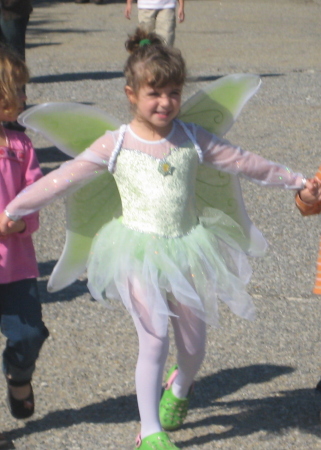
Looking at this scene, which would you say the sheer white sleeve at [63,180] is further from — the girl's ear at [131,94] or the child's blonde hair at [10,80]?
the child's blonde hair at [10,80]

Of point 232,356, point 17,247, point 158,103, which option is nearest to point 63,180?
point 17,247

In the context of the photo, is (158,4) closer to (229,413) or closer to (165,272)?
(229,413)

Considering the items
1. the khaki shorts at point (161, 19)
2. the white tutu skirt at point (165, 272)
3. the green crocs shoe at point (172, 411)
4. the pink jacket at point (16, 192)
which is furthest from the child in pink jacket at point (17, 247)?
the khaki shorts at point (161, 19)

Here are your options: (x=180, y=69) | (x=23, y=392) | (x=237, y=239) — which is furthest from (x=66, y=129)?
(x=23, y=392)

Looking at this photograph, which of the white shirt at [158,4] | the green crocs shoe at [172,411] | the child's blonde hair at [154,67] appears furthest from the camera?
the white shirt at [158,4]

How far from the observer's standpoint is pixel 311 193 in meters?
3.16

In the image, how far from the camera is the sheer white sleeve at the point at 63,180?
2957mm

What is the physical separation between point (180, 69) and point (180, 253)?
0.68 metres

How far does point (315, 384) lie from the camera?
3.65m

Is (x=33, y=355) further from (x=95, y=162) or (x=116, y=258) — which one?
(x=95, y=162)

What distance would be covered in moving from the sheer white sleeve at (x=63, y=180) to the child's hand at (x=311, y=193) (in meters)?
0.78

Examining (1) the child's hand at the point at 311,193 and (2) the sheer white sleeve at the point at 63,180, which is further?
(1) the child's hand at the point at 311,193

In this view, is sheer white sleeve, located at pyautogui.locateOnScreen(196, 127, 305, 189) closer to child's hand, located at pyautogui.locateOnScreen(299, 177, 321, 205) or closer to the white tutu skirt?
child's hand, located at pyautogui.locateOnScreen(299, 177, 321, 205)

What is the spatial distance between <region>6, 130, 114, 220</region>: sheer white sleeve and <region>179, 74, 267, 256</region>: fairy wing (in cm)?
A: 41
